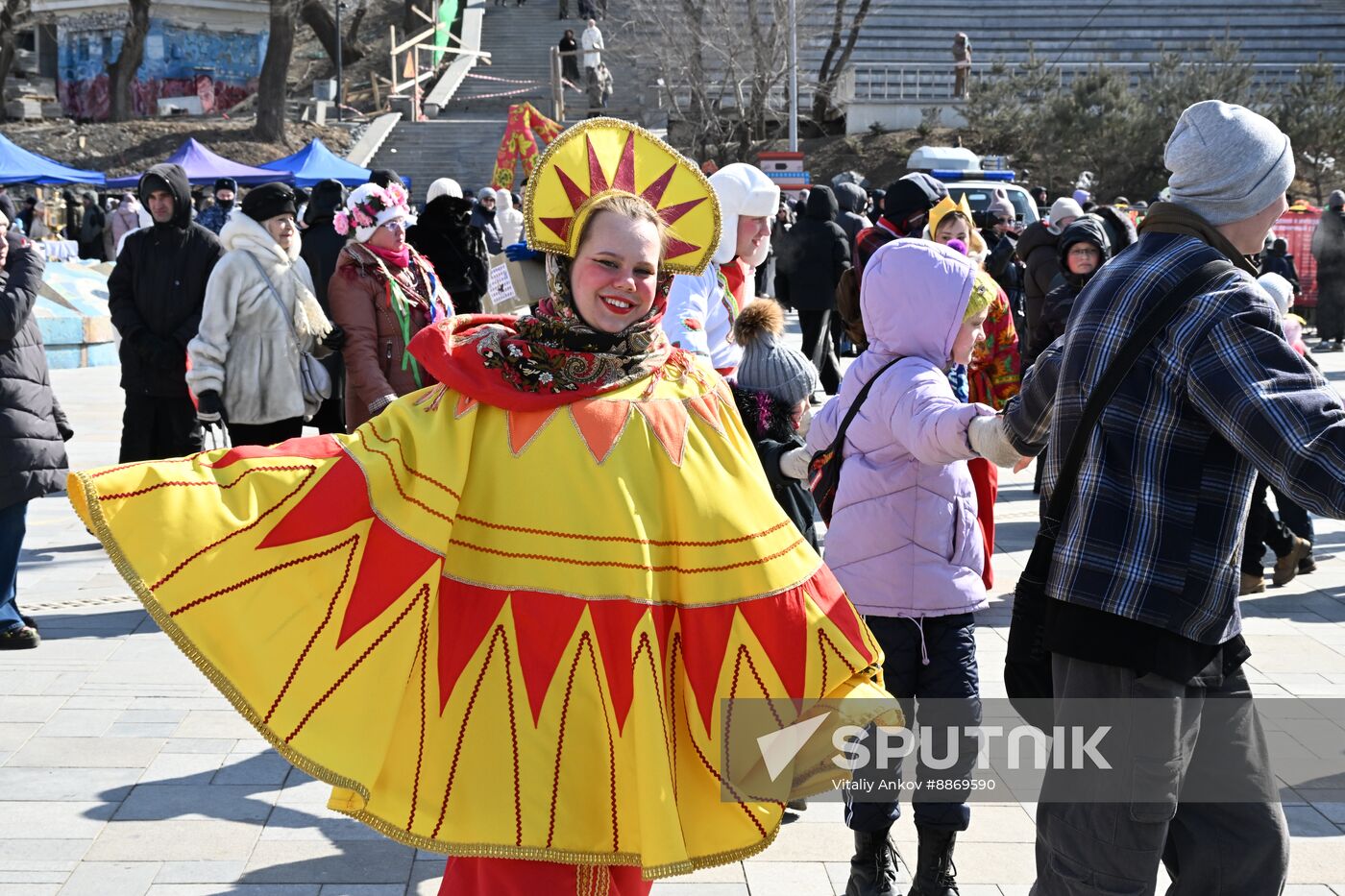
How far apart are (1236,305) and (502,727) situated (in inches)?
62.5

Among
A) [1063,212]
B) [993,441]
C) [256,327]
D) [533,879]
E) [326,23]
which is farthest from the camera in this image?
[326,23]

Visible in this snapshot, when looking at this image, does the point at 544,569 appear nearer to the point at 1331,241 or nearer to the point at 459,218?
the point at 459,218

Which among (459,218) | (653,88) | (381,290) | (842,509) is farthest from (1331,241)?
(653,88)

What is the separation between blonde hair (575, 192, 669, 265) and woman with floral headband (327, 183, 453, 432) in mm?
3522

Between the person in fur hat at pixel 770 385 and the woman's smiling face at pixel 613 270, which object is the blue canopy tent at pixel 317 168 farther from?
the woman's smiling face at pixel 613 270

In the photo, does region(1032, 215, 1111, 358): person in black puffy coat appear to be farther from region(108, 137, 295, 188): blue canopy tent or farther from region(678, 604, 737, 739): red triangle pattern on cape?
region(108, 137, 295, 188): blue canopy tent

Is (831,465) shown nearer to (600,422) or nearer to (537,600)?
(600,422)

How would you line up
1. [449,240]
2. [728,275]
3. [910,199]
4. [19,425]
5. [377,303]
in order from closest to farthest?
[728,275] → [19,425] → [377,303] → [910,199] → [449,240]

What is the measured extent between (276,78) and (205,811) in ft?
119

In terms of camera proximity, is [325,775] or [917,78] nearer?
[325,775]

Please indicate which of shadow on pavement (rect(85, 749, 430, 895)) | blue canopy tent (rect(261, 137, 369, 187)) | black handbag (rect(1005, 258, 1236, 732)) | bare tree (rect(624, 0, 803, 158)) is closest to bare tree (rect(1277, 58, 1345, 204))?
bare tree (rect(624, 0, 803, 158))

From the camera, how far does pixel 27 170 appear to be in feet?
84.8

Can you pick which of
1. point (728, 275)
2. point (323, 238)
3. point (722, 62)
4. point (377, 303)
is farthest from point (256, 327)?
point (722, 62)

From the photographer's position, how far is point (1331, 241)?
1800 cm
